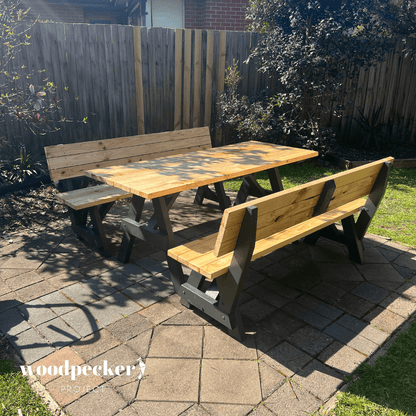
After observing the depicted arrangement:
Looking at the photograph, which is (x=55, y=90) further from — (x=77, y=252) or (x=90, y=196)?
(x=77, y=252)

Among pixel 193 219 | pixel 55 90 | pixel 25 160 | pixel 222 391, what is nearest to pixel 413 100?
pixel 193 219

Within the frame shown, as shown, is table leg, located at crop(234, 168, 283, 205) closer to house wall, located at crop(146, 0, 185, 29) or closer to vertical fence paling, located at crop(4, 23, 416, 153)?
vertical fence paling, located at crop(4, 23, 416, 153)

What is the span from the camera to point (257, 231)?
2.87 metres

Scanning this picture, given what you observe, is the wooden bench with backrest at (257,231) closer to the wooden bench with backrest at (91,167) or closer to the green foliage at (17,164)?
the wooden bench with backrest at (91,167)

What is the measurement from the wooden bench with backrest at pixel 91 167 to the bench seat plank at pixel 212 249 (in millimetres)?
1505

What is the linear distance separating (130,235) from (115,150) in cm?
138

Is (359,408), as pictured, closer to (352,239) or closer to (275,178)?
(352,239)

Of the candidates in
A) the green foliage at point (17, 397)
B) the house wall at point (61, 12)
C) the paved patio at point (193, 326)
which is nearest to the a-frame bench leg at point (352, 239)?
the paved patio at point (193, 326)

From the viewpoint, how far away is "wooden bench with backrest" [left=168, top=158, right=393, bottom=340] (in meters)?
2.72

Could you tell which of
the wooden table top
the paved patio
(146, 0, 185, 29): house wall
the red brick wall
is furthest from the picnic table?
(146, 0, 185, 29): house wall

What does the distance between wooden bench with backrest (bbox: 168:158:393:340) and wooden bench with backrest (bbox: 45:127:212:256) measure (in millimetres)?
1218

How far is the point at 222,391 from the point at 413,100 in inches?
368

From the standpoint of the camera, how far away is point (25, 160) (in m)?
6.15

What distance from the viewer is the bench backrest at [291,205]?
8.75 ft
